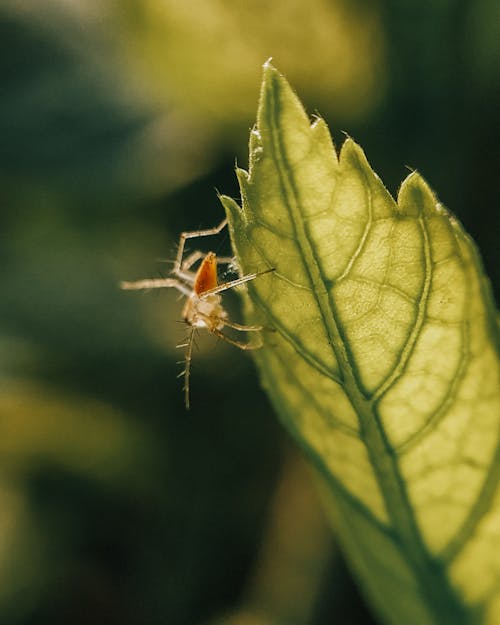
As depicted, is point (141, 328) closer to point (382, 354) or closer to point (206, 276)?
point (206, 276)

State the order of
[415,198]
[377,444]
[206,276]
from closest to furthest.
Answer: [415,198]
[377,444]
[206,276]

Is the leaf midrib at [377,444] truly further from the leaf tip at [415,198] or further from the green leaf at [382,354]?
the leaf tip at [415,198]

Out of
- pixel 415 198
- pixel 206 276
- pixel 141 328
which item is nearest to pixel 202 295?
pixel 206 276

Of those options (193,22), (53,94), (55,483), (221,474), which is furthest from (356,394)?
(53,94)

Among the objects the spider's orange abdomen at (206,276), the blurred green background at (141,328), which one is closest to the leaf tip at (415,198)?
the spider's orange abdomen at (206,276)

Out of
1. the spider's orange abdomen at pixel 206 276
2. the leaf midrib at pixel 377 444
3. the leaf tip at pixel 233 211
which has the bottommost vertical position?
the leaf midrib at pixel 377 444

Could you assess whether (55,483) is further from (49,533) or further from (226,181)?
(226,181)
